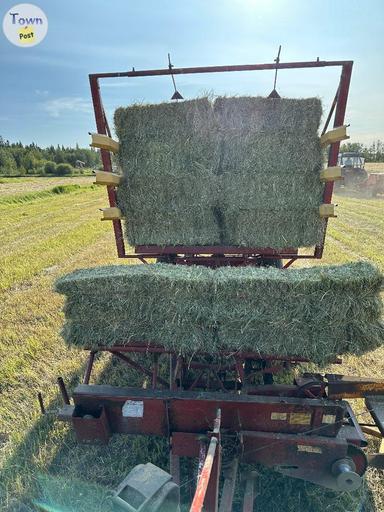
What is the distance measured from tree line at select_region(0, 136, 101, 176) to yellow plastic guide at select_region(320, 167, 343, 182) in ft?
202

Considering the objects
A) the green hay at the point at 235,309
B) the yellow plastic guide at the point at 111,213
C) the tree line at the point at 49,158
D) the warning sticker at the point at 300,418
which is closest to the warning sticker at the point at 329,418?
the warning sticker at the point at 300,418

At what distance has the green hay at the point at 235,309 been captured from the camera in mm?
2658

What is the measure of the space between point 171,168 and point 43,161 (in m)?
86.4

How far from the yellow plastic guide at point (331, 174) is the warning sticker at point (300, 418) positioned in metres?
2.22

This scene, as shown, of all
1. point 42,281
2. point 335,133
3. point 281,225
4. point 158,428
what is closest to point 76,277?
point 158,428

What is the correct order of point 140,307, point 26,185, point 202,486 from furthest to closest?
1. point 26,185
2. point 140,307
3. point 202,486

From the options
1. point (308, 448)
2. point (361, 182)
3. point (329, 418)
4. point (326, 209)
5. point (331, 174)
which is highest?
point (331, 174)

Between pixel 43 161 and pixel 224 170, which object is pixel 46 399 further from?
pixel 43 161

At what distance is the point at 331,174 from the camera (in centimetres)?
344

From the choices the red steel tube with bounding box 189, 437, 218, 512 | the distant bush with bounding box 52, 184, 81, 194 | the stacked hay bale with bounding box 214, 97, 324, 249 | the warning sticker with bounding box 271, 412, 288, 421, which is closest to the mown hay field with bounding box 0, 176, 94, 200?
the distant bush with bounding box 52, 184, 81, 194

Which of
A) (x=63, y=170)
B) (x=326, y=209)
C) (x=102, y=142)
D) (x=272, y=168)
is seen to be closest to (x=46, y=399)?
(x=102, y=142)

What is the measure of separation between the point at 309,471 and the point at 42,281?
6.48 m

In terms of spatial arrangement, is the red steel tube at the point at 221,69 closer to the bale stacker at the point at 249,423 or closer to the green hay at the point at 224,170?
the green hay at the point at 224,170

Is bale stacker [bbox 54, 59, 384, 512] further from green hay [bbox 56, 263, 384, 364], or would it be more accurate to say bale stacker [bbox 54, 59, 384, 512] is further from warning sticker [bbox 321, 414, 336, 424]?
green hay [bbox 56, 263, 384, 364]
